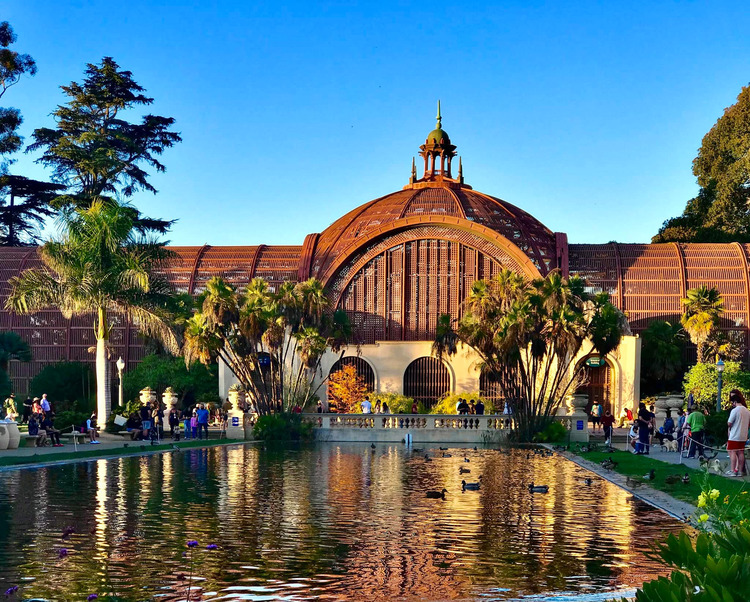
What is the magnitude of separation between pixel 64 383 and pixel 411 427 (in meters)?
20.4

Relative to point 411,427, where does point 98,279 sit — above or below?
above

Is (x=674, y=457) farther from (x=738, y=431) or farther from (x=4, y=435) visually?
(x=4, y=435)

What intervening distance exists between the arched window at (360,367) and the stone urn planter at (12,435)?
939 inches

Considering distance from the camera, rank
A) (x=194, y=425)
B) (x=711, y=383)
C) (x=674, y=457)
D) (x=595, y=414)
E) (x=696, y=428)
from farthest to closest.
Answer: (x=595, y=414), (x=711, y=383), (x=194, y=425), (x=674, y=457), (x=696, y=428)

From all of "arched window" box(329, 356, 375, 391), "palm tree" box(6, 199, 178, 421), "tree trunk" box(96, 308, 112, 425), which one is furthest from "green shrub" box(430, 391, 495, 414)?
"tree trunk" box(96, 308, 112, 425)

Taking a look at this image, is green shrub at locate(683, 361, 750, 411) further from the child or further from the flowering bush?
the flowering bush

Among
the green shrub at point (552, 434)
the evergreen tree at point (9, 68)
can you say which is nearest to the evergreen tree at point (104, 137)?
the evergreen tree at point (9, 68)

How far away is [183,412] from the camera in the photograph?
52.3 m

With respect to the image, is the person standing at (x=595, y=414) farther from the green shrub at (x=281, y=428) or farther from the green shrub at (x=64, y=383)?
the green shrub at (x=64, y=383)

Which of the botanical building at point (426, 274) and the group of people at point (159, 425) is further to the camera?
the botanical building at point (426, 274)

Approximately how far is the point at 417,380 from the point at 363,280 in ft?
18.8

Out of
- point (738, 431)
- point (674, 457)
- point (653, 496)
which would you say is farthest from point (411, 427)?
point (653, 496)

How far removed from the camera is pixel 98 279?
36.7 m

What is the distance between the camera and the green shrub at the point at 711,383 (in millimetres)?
46188
